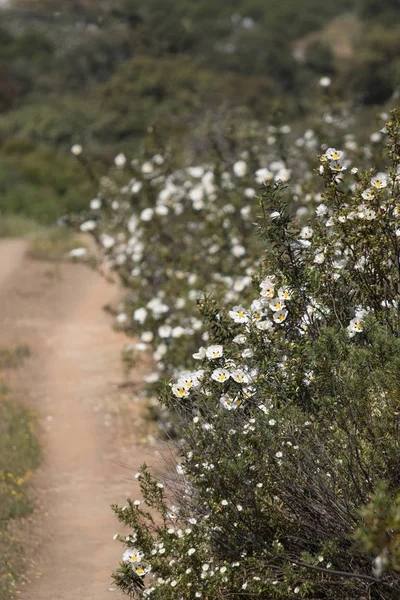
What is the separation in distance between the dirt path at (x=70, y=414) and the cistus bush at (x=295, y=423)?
104 cm

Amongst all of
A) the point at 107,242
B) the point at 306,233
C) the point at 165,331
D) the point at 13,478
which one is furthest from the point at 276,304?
the point at 107,242

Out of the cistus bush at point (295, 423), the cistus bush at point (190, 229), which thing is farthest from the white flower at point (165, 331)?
the cistus bush at point (295, 423)

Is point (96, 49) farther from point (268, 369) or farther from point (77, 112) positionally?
point (268, 369)

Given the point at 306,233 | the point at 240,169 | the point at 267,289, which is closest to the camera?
the point at 267,289

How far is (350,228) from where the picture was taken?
4.28 metres

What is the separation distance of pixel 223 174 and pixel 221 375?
5.72 metres

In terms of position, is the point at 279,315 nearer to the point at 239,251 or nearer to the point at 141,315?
the point at 141,315

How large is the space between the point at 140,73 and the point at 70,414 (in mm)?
29630

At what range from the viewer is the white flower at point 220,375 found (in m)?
4.05

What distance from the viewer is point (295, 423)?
3.79 metres

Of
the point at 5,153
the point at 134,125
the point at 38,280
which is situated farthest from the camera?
the point at 134,125

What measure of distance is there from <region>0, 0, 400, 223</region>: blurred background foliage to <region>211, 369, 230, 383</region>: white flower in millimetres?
13638

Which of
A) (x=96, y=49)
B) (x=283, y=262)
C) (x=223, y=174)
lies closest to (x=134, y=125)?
(x=96, y=49)

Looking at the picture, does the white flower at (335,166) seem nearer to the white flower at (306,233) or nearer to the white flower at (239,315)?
the white flower at (306,233)
